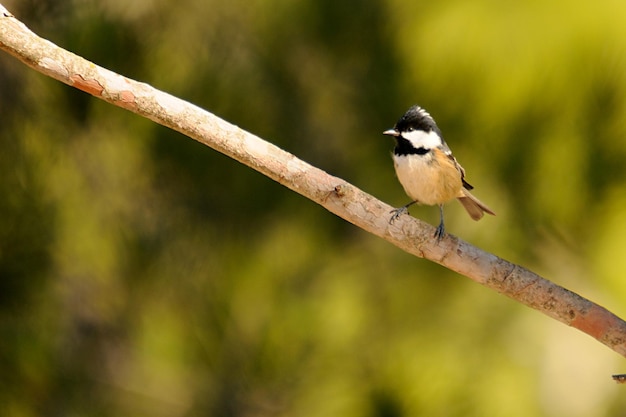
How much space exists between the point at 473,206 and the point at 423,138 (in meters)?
0.22

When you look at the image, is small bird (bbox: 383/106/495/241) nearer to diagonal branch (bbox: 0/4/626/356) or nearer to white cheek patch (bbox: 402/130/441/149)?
white cheek patch (bbox: 402/130/441/149)

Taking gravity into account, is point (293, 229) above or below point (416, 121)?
below

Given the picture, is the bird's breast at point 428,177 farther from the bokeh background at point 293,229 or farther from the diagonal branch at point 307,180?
the diagonal branch at point 307,180

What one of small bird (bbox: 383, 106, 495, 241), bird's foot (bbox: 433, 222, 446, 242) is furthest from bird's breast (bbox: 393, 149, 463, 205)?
bird's foot (bbox: 433, 222, 446, 242)

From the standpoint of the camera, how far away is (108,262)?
1823mm

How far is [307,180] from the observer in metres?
1.54

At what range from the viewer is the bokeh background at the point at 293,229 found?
174 cm

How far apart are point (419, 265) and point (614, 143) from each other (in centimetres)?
52

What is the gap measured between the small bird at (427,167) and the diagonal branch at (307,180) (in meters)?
0.21

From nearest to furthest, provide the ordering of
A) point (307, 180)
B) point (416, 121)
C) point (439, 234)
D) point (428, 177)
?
point (307, 180), point (439, 234), point (416, 121), point (428, 177)

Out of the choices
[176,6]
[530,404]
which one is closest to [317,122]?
[176,6]

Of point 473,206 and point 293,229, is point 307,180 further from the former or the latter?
point 473,206

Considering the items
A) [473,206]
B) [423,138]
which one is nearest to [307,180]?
[423,138]

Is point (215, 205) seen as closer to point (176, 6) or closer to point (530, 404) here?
point (176, 6)
